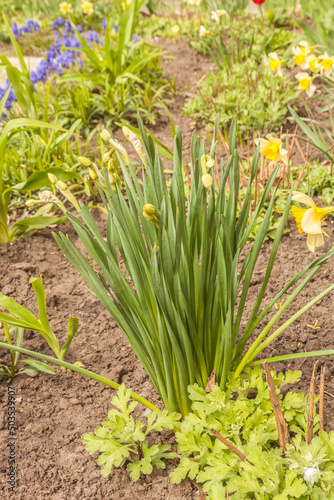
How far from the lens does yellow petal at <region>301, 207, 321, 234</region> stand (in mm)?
1351

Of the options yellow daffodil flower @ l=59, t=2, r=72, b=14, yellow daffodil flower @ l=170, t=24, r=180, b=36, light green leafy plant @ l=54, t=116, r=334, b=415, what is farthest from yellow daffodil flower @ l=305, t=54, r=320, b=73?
yellow daffodil flower @ l=59, t=2, r=72, b=14

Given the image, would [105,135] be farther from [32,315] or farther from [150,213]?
[32,315]

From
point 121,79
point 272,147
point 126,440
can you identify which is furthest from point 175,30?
point 126,440

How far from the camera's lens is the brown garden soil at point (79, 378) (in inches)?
55.1

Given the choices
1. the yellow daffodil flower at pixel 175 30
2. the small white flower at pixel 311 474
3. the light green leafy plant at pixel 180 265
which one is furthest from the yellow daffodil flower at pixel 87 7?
the small white flower at pixel 311 474

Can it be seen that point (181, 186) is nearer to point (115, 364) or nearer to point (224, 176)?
point (224, 176)

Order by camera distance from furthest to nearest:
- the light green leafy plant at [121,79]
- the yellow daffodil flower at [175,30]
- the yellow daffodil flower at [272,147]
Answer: the yellow daffodil flower at [175,30] → the light green leafy plant at [121,79] → the yellow daffodil flower at [272,147]

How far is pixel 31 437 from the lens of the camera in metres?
1.53

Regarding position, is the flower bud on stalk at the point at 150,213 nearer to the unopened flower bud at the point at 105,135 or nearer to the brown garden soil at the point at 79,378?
the unopened flower bud at the point at 105,135

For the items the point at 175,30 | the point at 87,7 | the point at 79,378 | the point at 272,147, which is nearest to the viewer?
the point at 79,378

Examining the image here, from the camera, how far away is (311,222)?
1358mm

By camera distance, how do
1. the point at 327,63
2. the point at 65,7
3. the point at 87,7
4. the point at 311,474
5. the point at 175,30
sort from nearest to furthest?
1. the point at 311,474
2. the point at 327,63
3. the point at 175,30
4. the point at 87,7
5. the point at 65,7

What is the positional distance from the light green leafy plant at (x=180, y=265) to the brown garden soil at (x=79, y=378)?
1.00 ft

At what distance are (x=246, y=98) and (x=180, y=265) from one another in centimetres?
205
